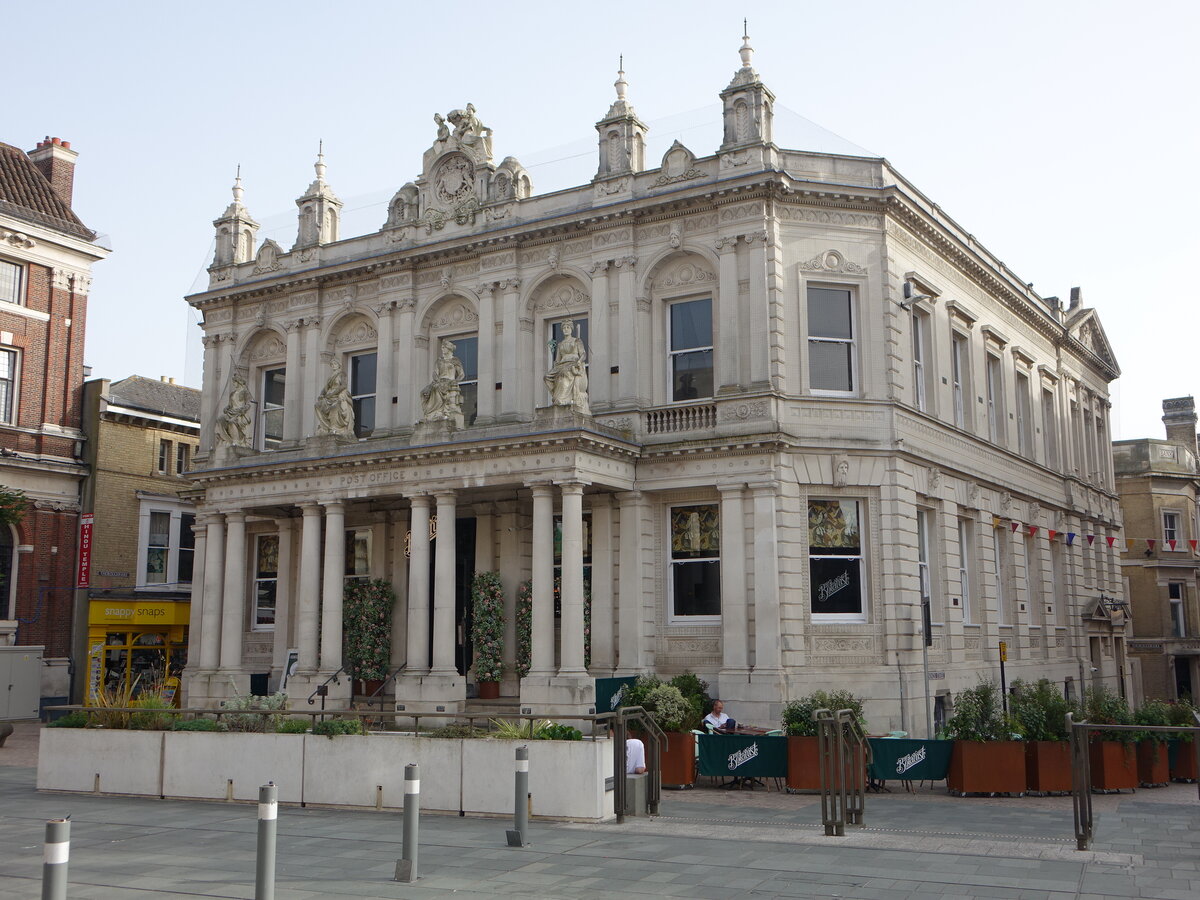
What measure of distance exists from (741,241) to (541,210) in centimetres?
564

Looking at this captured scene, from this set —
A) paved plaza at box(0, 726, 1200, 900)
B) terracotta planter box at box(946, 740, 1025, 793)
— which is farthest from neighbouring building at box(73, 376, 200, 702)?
terracotta planter box at box(946, 740, 1025, 793)

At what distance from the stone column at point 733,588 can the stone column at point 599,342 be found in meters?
4.04

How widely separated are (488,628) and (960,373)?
14829mm

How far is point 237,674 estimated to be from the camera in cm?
2964

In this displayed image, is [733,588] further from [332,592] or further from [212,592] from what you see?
[212,592]

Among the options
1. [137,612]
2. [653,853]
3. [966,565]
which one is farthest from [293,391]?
[653,853]

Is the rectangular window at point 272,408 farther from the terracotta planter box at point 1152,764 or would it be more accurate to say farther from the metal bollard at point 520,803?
the terracotta planter box at point 1152,764

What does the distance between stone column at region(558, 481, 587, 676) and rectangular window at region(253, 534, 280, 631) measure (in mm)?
11818

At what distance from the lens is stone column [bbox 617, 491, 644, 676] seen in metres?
25.9

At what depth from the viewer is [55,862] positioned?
7098 millimetres

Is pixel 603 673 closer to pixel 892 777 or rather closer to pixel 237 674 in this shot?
pixel 892 777

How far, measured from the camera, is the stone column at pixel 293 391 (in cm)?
3225

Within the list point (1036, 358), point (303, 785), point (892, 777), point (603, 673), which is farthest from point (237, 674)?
point (1036, 358)

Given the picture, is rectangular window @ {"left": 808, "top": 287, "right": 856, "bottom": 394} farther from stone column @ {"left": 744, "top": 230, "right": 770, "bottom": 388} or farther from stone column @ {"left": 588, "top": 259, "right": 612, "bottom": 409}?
stone column @ {"left": 588, "top": 259, "right": 612, "bottom": 409}
